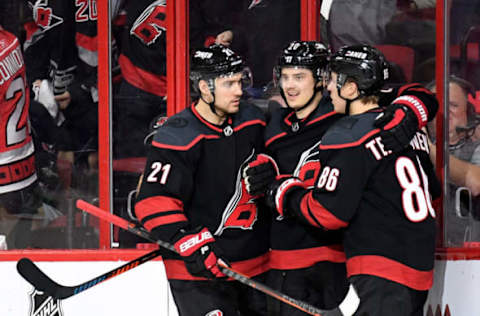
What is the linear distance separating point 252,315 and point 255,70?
1.11m

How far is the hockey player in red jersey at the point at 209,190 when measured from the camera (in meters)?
2.71

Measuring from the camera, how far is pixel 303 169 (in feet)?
9.24

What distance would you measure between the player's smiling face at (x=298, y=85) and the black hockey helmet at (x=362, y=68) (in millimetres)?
140

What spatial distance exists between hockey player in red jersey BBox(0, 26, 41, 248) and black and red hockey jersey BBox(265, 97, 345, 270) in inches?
50.3

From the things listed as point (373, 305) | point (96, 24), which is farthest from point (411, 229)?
point (96, 24)

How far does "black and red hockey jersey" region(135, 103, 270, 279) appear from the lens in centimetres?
271

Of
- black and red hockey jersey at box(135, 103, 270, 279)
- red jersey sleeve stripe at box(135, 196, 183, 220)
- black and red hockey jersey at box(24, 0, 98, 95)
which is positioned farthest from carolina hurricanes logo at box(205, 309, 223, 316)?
black and red hockey jersey at box(24, 0, 98, 95)

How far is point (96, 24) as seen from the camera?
3430 mm

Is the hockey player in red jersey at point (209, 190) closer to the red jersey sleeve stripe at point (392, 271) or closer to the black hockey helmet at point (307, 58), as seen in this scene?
the black hockey helmet at point (307, 58)

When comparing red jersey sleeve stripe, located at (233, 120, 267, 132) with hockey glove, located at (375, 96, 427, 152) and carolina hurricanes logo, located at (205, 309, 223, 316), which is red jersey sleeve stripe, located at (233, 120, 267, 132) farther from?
carolina hurricanes logo, located at (205, 309, 223, 316)

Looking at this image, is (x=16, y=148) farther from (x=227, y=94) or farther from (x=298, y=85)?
(x=298, y=85)

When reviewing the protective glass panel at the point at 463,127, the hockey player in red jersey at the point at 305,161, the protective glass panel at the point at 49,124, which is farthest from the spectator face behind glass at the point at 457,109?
the protective glass panel at the point at 49,124

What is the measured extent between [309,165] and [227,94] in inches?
15.7

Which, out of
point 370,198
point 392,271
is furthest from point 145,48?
point 392,271
